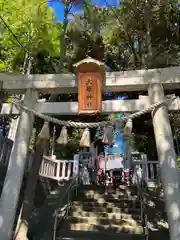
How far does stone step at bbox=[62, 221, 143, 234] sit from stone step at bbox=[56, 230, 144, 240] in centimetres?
22

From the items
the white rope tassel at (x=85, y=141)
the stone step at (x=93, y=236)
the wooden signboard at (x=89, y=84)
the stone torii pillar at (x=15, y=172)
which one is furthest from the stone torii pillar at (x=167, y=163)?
the stone torii pillar at (x=15, y=172)

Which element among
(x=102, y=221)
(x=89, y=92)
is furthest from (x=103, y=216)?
(x=89, y=92)

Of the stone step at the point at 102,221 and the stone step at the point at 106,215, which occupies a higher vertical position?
the stone step at the point at 106,215

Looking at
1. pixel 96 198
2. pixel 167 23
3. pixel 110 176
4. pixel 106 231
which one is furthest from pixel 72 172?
pixel 167 23

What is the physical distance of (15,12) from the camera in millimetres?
9156

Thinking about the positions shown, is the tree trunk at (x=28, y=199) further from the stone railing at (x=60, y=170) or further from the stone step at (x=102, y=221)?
the stone railing at (x=60, y=170)

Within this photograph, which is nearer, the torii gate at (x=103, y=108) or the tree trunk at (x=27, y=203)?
the torii gate at (x=103, y=108)

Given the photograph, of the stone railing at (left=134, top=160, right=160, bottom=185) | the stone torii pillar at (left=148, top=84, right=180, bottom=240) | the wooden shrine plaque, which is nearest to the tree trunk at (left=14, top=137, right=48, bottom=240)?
the wooden shrine plaque

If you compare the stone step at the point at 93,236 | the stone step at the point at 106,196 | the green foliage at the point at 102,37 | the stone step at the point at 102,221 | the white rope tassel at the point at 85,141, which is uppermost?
the green foliage at the point at 102,37

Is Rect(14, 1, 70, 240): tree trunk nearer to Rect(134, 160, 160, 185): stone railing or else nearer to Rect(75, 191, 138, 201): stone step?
Rect(75, 191, 138, 201): stone step

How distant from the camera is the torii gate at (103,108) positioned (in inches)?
169

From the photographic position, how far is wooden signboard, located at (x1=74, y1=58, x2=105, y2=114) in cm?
476

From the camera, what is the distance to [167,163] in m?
4.39

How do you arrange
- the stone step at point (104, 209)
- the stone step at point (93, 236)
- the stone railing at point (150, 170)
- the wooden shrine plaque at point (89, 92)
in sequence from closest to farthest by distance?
1. the wooden shrine plaque at point (89, 92)
2. the stone step at point (93, 236)
3. the stone step at point (104, 209)
4. the stone railing at point (150, 170)
